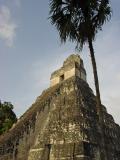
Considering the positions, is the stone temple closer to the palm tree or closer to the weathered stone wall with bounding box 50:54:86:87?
the weathered stone wall with bounding box 50:54:86:87

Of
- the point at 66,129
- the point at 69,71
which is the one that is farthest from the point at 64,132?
the point at 69,71

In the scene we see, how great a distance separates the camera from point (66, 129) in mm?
16938

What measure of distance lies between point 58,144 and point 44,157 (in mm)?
1179

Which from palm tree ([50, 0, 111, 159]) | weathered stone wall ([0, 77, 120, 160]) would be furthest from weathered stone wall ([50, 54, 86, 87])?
palm tree ([50, 0, 111, 159])

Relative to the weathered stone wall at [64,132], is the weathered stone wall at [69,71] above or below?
above

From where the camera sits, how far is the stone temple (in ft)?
52.5

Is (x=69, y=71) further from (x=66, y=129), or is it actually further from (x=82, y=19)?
(x=82, y=19)

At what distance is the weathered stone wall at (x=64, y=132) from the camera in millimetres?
15969

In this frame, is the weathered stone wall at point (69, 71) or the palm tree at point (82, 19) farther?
the weathered stone wall at point (69, 71)

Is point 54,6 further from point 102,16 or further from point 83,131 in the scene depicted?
point 83,131

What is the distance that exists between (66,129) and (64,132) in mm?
228

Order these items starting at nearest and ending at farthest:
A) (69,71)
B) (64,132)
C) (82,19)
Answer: (82,19) → (64,132) → (69,71)

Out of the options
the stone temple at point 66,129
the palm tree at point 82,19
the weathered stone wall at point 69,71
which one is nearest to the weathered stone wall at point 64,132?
the stone temple at point 66,129

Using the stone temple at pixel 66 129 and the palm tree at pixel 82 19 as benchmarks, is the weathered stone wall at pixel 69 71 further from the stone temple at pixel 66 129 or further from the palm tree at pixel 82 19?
the palm tree at pixel 82 19
